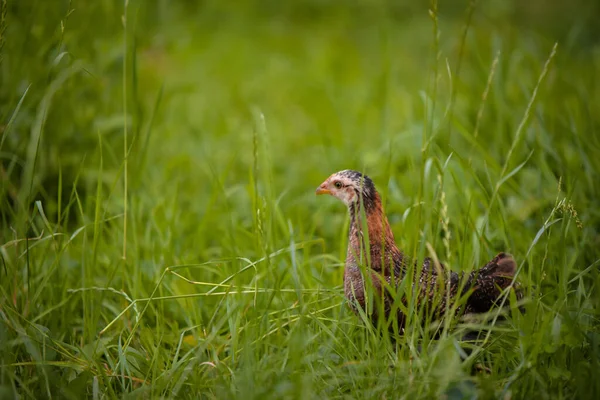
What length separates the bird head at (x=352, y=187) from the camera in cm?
279

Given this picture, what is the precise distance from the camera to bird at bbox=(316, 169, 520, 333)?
241 centimetres

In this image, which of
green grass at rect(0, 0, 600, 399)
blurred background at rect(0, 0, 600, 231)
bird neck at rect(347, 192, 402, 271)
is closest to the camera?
green grass at rect(0, 0, 600, 399)

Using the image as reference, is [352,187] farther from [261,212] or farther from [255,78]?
[255,78]

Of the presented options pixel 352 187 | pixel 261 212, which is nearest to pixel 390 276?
pixel 352 187

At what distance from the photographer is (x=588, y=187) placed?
362 centimetres

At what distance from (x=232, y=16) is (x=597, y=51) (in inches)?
208

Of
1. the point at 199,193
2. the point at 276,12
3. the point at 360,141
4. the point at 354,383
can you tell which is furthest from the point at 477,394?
the point at 276,12

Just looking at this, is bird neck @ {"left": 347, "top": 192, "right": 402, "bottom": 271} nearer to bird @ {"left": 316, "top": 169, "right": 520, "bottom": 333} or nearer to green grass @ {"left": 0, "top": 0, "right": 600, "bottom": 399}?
bird @ {"left": 316, "top": 169, "right": 520, "bottom": 333}

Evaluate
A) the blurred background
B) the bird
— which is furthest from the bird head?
the blurred background

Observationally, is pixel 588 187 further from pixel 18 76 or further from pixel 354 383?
pixel 18 76

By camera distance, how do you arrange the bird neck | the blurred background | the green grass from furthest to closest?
the blurred background
the bird neck
the green grass

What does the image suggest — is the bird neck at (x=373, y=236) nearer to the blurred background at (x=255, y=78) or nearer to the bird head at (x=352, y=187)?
the bird head at (x=352, y=187)

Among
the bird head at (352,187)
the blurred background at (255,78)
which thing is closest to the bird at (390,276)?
the bird head at (352,187)

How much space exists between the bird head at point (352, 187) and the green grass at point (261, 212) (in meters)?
0.09
